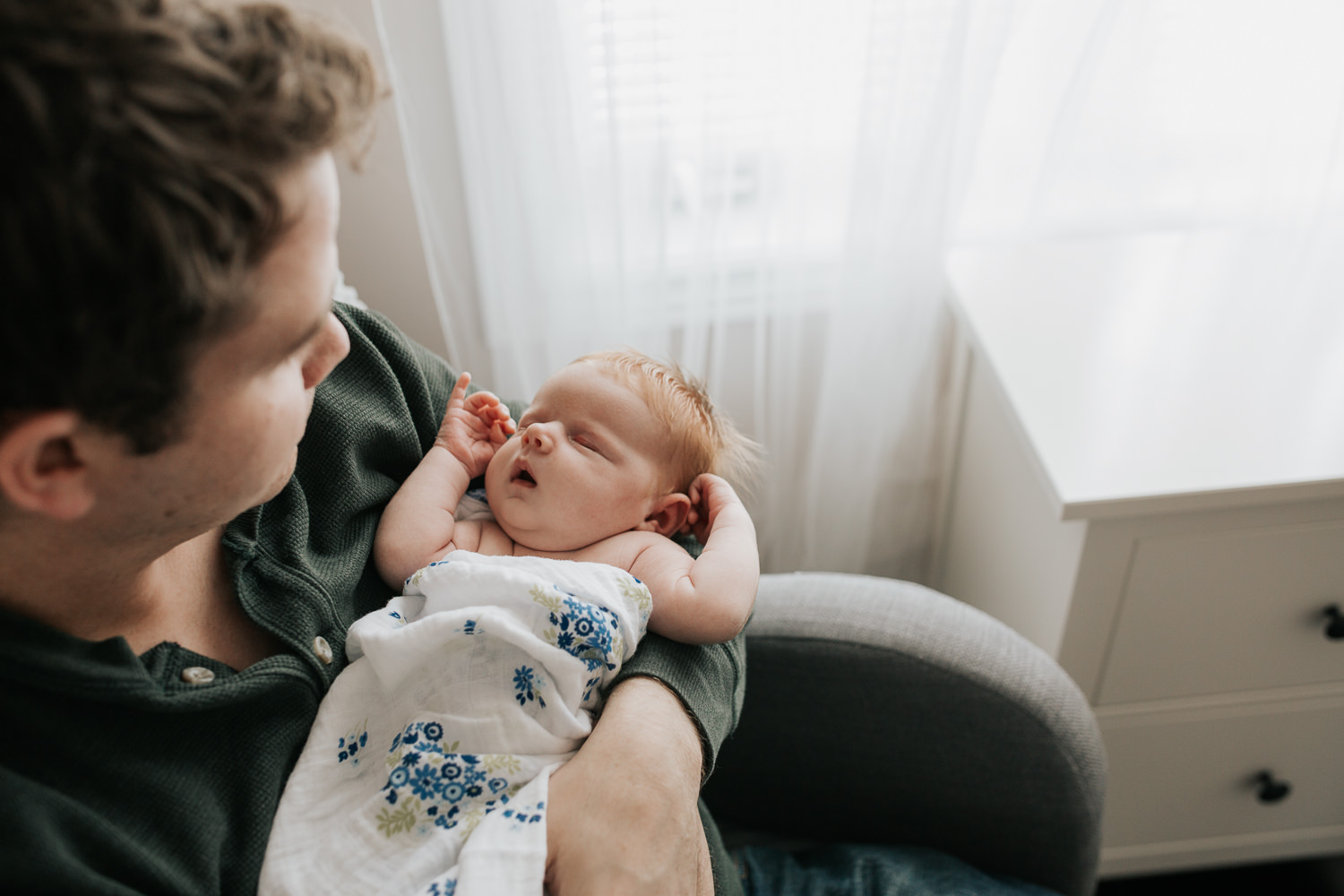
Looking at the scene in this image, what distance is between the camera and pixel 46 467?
0.49 m

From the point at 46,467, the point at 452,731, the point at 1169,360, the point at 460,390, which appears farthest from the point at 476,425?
the point at 1169,360

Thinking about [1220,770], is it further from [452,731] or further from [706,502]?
[452,731]

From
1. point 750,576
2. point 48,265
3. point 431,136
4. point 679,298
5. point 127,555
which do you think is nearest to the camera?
point 48,265

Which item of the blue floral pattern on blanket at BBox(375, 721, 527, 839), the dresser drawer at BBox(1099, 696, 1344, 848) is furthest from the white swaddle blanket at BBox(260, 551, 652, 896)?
the dresser drawer at BBox(1099, 696, 1344, 848)

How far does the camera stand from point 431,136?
1226 mm

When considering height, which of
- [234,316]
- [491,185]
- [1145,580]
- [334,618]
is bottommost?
[1145,580]

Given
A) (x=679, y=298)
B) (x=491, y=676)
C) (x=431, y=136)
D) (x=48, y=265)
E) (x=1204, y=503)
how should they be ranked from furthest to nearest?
1. (x=679, y=298)
2. (x=431, y=136)
3. (x=1204, y=503)
4. (x=491, y=676)
5. (x=48, y=265)

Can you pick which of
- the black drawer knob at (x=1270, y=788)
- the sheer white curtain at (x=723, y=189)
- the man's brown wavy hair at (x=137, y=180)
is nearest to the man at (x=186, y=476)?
the man's brown wavy hair at (x=137, y=180)

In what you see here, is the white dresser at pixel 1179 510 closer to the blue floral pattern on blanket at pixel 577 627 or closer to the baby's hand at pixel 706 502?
the baby's hand at pixel 706 502

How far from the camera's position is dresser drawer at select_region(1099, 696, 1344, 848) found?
1217 millimetres

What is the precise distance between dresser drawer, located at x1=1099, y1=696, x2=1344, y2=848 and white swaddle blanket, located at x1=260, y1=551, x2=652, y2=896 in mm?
834

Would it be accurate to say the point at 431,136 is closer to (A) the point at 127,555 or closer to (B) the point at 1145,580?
(A) the point at 127,555

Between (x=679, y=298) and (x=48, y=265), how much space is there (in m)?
1.03

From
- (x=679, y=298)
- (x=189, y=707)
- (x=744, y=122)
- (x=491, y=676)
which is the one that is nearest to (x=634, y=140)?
(x=744, y=122)
